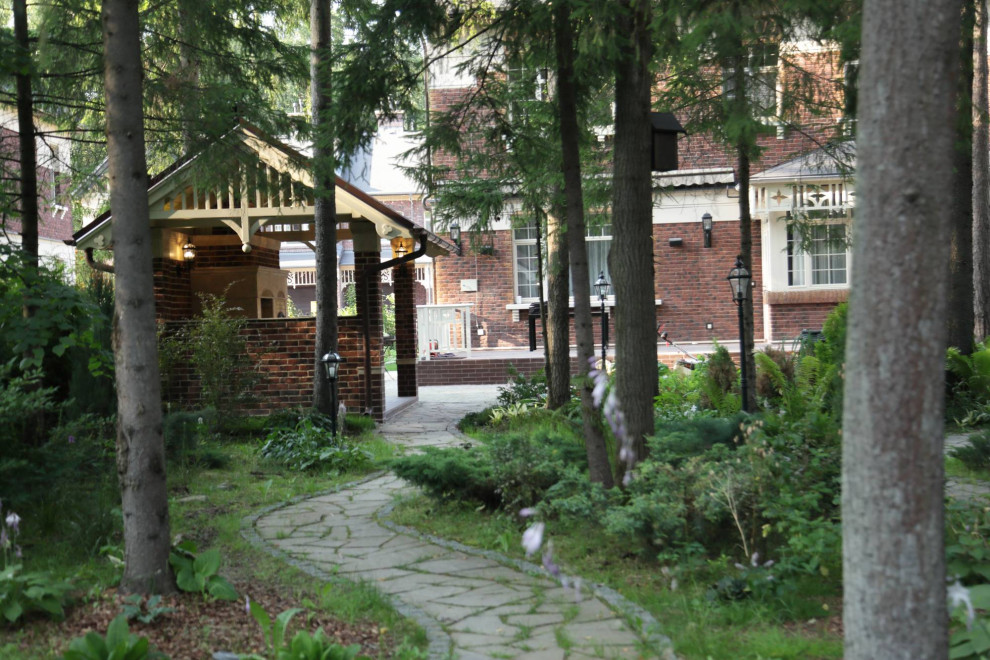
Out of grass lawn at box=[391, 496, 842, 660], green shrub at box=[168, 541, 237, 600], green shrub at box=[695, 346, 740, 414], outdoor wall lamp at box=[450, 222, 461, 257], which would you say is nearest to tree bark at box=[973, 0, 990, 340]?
green shrub at box=[695, 346, 740, 414]

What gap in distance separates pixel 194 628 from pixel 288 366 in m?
9.06

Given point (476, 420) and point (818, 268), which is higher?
point (818, 268)

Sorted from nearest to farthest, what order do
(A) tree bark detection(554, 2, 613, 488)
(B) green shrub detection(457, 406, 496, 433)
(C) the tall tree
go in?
(A) tree bark detection(554, 2, 613, 488)
(C) the tall tree
(B) green shrub detection(457, 406, 496, 433)

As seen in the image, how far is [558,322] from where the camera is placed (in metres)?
12.1

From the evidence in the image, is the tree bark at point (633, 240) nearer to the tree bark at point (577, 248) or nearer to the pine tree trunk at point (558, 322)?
the tree bark at point (577, 248)

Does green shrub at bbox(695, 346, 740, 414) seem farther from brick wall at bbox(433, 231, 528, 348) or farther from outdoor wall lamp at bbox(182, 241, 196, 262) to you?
brick wall at bbox(433, 231, 528, 348)

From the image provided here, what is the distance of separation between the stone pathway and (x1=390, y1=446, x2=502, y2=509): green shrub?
438 millimetres

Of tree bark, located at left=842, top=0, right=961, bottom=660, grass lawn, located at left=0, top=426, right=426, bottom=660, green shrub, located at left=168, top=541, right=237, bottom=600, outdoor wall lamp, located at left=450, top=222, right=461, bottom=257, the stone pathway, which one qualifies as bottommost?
the stone pathway

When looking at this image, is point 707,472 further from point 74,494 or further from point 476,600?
point 74,494

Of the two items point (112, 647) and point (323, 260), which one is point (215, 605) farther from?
point (323, 260)

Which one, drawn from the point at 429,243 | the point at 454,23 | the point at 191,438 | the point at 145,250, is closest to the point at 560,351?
the point at 429,243

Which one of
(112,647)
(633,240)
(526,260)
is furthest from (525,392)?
(112,647)

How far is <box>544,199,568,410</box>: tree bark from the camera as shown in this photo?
12.0 meters

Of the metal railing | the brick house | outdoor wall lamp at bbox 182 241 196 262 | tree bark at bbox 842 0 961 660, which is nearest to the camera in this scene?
tree bark at bbox 842 0 961 660
